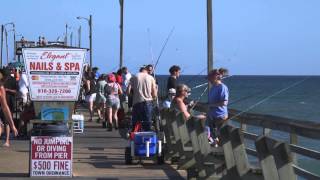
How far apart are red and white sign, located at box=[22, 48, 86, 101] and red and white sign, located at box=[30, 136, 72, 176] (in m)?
1.60

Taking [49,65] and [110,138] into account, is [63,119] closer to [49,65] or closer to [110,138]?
[49,65]

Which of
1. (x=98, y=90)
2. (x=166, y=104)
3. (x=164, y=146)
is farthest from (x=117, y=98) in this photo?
(x=164, y=146)

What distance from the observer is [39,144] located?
1087 centimetres

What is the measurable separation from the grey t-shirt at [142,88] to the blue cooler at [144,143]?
2028mm

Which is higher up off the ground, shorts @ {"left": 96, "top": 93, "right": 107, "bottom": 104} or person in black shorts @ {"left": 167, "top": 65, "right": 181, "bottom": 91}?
person in black shorts @ {"left": 167, "top": 65, "right": 181, "bottom": 91}

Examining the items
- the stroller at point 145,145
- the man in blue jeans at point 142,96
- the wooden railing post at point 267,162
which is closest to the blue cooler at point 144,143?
the stroller at point 145,145

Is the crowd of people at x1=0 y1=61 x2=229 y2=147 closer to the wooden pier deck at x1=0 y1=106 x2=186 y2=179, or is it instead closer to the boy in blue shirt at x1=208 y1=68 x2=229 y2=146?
the boy in blue shirt at x1=208 y1=68 x2=229 y2=146

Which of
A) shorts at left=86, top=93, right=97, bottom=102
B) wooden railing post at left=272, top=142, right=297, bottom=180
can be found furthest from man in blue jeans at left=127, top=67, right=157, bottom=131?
shorts at left=86, top=93, right=97, bottom=102

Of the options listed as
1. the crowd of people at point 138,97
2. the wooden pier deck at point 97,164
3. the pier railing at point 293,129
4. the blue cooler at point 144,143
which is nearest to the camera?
the pier railing at point 293,129

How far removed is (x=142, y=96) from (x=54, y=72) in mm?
2580

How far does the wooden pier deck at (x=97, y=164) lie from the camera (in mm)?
11531

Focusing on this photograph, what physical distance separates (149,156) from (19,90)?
7.02 meters

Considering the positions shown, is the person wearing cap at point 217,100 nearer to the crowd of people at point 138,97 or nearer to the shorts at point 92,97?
the crowd of people at point 138,97

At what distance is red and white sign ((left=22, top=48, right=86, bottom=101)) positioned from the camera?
11961mm
